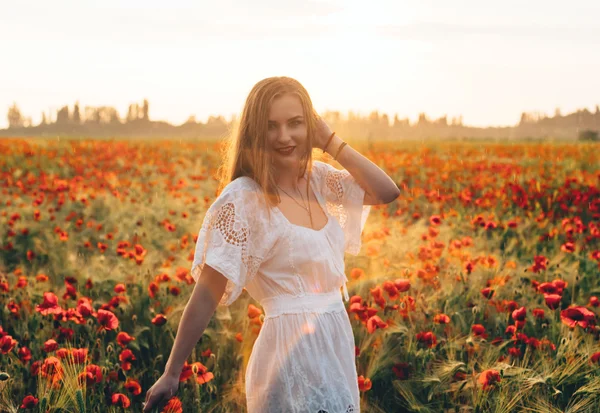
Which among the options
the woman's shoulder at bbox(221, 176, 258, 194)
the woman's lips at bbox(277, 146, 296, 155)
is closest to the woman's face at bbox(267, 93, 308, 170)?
the woman's lips at bbox(277, 146, 296, 155)

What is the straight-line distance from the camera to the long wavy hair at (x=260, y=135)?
6.49 ft

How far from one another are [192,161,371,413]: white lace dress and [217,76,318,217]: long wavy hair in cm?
5

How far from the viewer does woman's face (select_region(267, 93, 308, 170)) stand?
2010 millimetres

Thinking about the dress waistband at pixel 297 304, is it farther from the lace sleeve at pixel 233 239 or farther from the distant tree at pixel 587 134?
the distant tree at pixel 587 134

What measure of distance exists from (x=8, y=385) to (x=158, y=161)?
490 inches

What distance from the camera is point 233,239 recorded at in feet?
6.18

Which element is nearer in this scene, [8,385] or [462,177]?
[8,385]

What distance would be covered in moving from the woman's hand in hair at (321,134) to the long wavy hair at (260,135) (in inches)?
3.6

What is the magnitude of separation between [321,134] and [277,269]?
558 mm

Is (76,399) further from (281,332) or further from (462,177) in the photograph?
(462,177)

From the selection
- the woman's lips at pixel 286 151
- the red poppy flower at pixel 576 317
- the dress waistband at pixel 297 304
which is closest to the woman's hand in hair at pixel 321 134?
the woman's lips at pixel 286 151

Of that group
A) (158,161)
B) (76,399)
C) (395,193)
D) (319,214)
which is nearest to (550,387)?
(395,193)

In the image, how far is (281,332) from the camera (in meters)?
1.95

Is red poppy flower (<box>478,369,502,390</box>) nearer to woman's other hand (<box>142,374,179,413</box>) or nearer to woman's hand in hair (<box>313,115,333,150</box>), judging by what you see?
woman's hand in hair (<box>313,115,333,150</box>)
